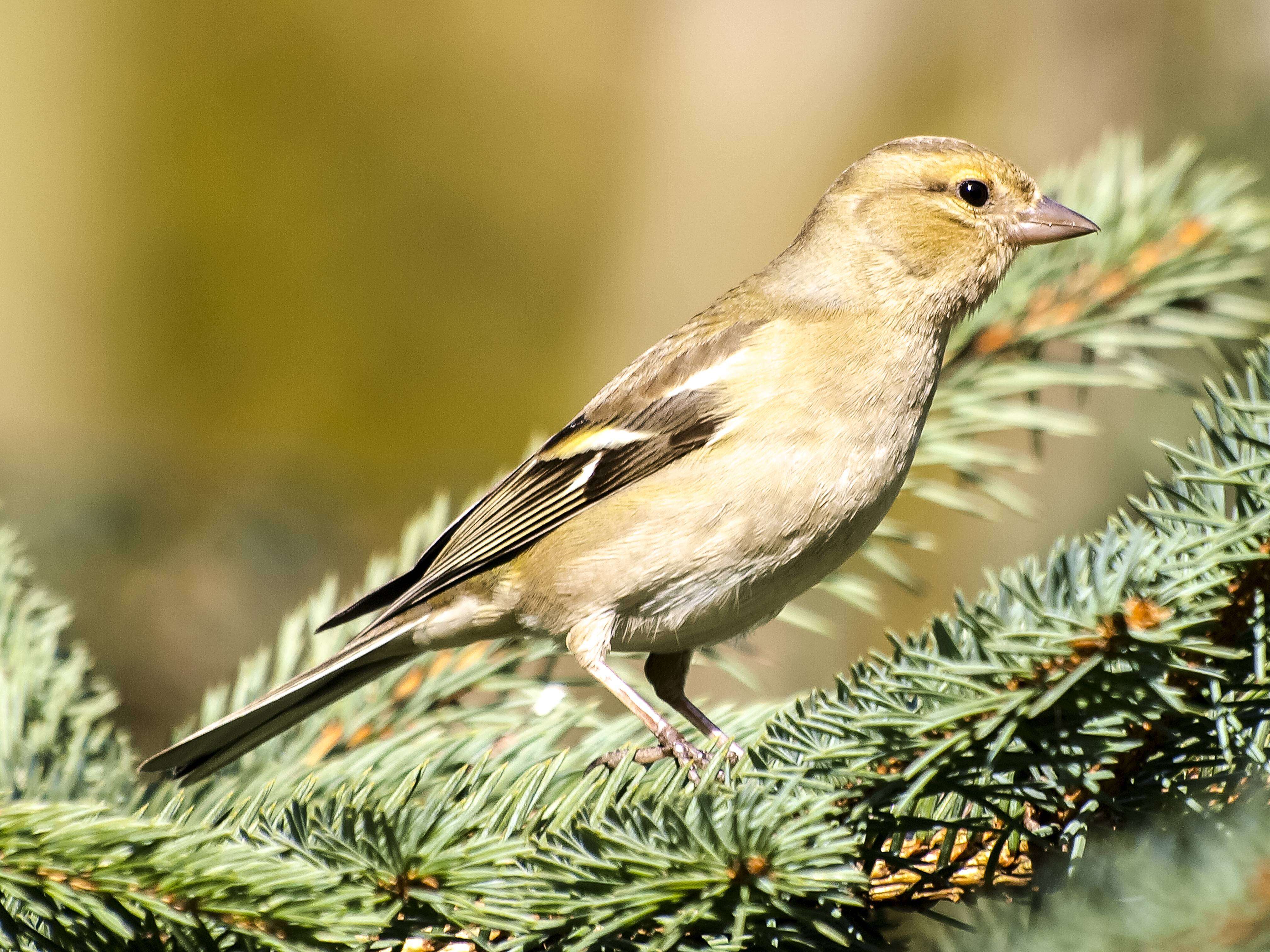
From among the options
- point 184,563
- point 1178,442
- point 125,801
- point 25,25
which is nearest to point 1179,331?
point 1178,442

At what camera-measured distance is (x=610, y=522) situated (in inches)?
95.2

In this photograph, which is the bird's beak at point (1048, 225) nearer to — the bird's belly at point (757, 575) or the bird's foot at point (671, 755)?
the bird's belly at point (757, 575)

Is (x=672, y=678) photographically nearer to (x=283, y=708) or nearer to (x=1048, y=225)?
(x=283, y=708)

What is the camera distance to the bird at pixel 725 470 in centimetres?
220

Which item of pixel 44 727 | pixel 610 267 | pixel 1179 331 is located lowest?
pixel 44 727

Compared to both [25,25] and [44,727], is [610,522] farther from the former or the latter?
[25,25]

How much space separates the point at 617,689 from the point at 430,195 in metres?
4.94

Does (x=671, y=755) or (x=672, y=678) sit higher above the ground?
(x=672, y=678)

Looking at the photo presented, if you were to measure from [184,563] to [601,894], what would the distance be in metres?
2.40

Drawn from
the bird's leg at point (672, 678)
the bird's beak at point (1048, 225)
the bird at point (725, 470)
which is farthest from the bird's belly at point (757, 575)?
the bird's beak at point (1048, 225)

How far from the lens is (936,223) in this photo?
2.64 metres

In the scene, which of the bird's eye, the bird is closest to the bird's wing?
the bird

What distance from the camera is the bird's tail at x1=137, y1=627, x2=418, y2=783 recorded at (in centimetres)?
200

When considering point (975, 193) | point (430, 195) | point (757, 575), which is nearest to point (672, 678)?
point (757, 575)
